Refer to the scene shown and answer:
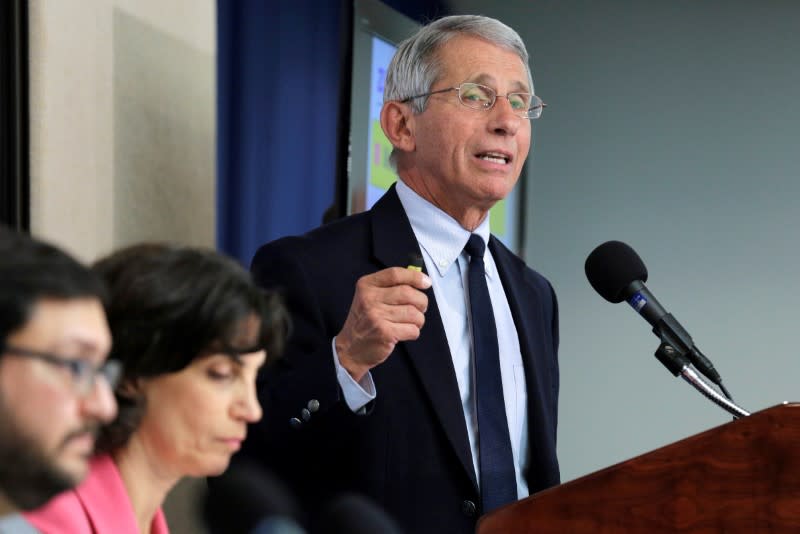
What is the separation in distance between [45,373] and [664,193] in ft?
16.4

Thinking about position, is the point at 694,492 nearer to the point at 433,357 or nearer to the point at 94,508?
the point at 433,357

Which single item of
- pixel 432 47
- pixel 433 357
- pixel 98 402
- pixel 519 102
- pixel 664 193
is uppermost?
pixel 664 193

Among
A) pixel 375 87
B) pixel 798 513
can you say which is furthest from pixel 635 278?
pixel 375 87

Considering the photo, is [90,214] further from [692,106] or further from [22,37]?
[692,106]

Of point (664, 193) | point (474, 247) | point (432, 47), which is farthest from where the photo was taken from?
point (664, 193)

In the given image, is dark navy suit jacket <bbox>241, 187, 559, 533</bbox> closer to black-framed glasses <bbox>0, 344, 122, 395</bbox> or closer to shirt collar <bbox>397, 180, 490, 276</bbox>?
shirt collar <bbox>397, 180, 490, 276</bbox>

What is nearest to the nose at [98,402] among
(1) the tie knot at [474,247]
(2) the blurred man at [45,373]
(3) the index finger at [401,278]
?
(2) the blurred man at [45,373]

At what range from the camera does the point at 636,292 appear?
1.86m

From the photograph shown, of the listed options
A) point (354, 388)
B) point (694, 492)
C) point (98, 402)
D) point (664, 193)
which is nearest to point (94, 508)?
point (98, 402)

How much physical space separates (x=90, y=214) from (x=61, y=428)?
1199 millimetres

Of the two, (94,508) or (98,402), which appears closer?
(98,402)

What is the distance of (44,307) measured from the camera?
85 centimetres

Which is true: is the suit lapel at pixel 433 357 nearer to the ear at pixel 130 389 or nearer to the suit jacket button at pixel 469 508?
the suit jacket button at pixel 469 508

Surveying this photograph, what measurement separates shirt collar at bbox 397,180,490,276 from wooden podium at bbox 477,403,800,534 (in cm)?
58
